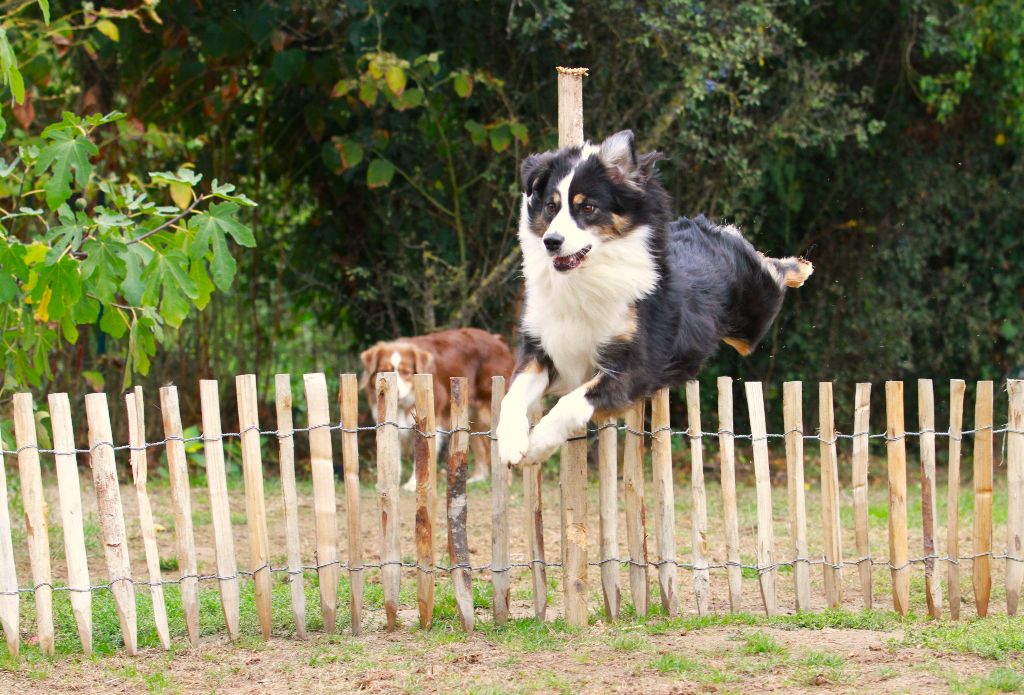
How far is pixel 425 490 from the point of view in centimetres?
484

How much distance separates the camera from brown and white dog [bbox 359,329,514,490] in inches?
350

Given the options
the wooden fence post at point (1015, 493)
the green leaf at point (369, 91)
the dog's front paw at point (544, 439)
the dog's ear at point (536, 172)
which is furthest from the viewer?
the green leaf at point (369, 91)

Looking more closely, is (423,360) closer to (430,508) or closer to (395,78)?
(395,78)

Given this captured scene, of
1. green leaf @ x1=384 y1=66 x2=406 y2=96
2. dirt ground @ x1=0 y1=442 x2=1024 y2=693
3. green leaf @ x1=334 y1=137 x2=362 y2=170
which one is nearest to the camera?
dirt ground @ x1=0 y1=442 x2=1024 y2=693

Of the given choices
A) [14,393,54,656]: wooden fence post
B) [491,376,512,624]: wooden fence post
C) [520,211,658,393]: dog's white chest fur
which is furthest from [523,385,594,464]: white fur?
[14,393,54,656]: wooden fence post

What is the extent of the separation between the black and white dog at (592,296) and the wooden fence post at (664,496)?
17cm

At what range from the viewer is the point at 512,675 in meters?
4.25

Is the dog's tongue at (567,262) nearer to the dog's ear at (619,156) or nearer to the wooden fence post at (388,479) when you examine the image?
the dog's ear at (619,156)

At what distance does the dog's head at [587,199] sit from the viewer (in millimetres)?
4379

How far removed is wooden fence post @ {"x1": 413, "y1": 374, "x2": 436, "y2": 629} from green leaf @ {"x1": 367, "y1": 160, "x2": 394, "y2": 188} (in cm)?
Answer: 461

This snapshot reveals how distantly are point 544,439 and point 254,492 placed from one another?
1.16 meters

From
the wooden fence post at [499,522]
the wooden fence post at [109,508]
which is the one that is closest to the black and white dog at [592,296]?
the wooden fence post at [499,522]

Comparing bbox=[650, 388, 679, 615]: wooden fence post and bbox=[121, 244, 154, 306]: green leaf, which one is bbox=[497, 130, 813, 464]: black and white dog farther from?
bbox=[121, 244, 154, 306]: green leaf

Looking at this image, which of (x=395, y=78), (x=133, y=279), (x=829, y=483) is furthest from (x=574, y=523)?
(x=395, y=78)
